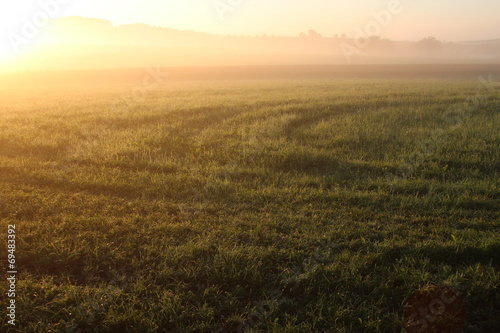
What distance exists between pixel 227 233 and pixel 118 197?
2.65 metres

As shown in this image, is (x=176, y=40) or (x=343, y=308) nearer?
(x=343, y=308)

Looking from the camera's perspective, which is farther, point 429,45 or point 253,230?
point 429,45

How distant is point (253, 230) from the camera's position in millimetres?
5398

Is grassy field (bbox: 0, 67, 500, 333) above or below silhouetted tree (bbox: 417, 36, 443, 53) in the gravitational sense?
below

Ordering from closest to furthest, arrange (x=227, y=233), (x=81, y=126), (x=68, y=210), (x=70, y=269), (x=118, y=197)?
(x=70, y=269) → (x=227, y=233) → (x=68, y=210) → (x=118, y=197) → (x=81, y=126)

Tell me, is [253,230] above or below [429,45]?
below

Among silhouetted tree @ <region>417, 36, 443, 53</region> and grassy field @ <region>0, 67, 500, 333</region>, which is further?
silhouetted tree @ <region>417, 36, 443, 53</region>

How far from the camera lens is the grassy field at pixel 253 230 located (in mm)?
3811

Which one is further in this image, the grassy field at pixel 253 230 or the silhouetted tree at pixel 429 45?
the silhouetted tree at pixel 429 45

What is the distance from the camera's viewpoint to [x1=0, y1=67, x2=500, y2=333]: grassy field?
12.5ft

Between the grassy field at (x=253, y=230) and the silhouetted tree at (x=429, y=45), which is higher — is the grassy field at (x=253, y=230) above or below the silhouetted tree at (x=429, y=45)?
below

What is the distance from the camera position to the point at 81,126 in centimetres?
1215

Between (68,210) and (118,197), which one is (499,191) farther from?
(68,210)

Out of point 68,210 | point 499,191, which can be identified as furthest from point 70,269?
point 499,191
